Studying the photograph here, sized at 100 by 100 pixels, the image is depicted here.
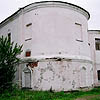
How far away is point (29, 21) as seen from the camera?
52.1 ft

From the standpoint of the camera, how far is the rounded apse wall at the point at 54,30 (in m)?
14.6

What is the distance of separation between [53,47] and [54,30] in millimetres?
1442

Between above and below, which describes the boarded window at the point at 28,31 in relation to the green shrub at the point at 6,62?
above

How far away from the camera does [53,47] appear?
14492mm

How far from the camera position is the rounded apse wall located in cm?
1462

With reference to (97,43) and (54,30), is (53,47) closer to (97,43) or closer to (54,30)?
(54,30)

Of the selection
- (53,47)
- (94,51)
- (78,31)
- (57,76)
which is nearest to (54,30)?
(53,47)

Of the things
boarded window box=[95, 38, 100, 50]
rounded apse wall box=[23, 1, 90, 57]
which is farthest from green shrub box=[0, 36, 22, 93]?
boarded window box=[95, 38, 100, 50]

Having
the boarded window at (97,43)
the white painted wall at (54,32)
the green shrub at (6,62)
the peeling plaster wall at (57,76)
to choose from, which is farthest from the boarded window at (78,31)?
the boarded window at (97,43)

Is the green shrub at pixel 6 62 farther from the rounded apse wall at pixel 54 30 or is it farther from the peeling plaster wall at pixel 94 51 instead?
the peeling plaster wall at pixel 94 51

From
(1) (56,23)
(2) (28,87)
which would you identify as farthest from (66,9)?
(2) (28,87)

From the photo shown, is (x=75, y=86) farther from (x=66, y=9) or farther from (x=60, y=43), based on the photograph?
(x=66, y=9)

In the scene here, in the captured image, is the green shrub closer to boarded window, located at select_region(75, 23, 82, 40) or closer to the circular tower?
the circular tower

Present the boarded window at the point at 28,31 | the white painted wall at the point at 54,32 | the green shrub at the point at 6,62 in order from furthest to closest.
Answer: the boarded window at the point at 28,31
the white painted wall at the point at 54,32
the green shrub at the point at 6,62
